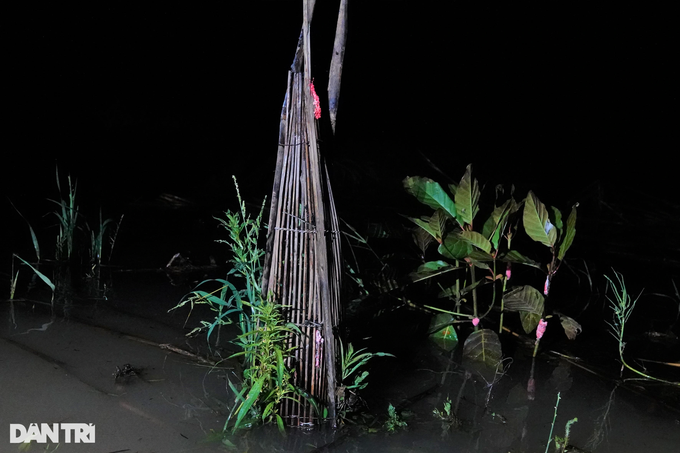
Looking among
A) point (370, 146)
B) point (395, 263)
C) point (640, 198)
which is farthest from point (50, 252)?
point (640, 198)

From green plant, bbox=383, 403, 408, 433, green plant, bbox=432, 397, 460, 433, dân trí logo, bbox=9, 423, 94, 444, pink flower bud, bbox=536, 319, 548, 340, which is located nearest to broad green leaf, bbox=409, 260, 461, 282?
pink flower bud, bbox=536, 319, 548, 340

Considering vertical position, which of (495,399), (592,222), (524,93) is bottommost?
(495,399)

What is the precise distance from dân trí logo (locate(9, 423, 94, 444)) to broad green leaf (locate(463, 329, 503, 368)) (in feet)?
5.19

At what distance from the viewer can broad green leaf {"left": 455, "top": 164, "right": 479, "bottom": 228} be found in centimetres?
312

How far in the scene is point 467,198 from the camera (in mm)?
3154

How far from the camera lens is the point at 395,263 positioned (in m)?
4.38

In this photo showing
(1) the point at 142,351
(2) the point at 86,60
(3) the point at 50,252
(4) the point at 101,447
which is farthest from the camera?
(2) the point at 86,60

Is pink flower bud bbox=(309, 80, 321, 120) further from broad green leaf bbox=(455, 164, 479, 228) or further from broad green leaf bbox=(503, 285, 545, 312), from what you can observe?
broad green leaf bbox=(503, 285, 545, 312)

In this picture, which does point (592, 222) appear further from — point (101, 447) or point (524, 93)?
point (101, 447)

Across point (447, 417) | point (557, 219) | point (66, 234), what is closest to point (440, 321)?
point (557, 219)

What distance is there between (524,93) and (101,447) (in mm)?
6485

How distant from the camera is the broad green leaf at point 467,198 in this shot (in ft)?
10.3

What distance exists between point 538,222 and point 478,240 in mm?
267

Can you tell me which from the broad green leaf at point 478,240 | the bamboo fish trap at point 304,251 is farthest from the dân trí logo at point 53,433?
the broad green leaf at point 478,240
